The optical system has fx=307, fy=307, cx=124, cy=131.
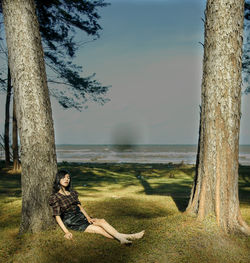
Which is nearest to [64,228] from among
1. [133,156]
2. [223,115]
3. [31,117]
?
[31,117]

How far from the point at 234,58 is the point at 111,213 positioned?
3.73 m

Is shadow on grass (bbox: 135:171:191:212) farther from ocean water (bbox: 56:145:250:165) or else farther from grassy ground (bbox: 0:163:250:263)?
ocean water (bbox: 56:145:250:165)

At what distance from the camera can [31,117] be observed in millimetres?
5117

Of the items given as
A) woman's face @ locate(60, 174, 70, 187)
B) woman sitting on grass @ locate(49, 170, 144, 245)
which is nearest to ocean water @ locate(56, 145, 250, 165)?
woman sitting on grass @ locate(49, 170, 144, 245)

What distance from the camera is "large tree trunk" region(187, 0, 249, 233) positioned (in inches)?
194

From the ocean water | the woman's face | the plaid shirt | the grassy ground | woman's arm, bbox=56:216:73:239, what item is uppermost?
the woman's face

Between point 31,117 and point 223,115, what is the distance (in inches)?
124

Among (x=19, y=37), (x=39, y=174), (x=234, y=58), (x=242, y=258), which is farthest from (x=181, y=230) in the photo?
(x=19, y=37)

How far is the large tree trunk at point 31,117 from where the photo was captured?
511cm

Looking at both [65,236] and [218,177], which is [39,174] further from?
[218,177]

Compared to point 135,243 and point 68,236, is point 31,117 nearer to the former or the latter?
point 68,236

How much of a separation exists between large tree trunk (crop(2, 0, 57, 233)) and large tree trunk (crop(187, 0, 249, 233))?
8.60 feet

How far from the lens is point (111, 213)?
6.24 metres

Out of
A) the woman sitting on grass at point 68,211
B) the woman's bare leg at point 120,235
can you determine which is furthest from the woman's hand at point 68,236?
the woman's bare leg at point 120,235
